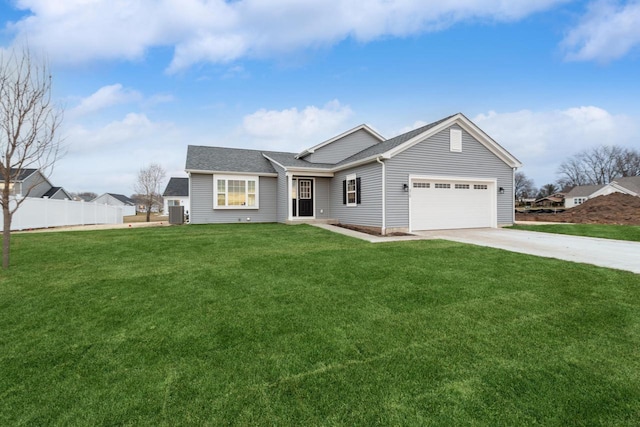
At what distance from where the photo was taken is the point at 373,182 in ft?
39.4

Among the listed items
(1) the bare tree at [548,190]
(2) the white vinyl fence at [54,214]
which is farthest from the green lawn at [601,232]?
(1) the bare tree at [548,190]

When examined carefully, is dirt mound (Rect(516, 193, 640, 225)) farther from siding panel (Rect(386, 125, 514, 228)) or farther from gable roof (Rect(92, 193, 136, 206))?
gable roof (Rect(92, 193, 136, 206))

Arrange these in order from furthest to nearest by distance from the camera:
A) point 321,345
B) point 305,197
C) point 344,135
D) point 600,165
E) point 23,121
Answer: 1. point 600,165
2. point 344,135
3. point 305,197
4. point 23,121
5. point 321,345

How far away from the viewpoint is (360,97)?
59.0 ft

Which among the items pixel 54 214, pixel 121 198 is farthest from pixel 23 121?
pixel 121 198

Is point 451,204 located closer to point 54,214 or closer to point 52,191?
point 54,214

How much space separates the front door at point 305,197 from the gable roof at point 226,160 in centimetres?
202

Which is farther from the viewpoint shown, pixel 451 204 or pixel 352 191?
pixel 352 191

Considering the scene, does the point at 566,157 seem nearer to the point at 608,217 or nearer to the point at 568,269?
the point at 608,217

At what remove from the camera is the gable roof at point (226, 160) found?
15329 mm

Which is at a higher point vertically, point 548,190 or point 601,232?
point 548,190

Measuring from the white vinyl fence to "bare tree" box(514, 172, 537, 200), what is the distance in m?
75.2

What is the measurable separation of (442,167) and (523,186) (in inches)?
2695

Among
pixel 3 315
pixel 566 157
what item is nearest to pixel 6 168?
pixel 3 315
